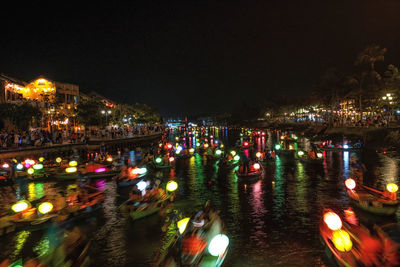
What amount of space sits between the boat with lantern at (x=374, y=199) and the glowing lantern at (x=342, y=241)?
20.0ft

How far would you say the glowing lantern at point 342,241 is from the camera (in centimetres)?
1028

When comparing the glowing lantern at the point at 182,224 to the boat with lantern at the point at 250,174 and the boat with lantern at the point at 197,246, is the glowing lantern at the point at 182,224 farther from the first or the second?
the boat with lantern at the point at 250,174

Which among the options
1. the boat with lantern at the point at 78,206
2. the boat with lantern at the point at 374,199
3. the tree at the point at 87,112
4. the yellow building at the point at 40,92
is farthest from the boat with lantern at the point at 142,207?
the tree at the point at 87,112

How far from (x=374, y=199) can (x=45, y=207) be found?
16.2m

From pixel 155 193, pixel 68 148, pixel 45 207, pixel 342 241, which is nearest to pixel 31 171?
pixel 45 207

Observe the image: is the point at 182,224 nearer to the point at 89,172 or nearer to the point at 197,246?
the point at 197,246

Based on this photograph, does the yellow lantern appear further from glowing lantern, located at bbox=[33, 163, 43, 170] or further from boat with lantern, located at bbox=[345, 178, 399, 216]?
boat with lantern, located at bbox=[345, 178, 399, 216]

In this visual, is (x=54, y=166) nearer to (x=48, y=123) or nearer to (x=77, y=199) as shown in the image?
(x=77, y=199)

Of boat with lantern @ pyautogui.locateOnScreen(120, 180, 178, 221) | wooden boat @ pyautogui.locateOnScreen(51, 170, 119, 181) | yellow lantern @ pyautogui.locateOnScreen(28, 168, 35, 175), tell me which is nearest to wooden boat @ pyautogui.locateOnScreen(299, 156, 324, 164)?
wooden boat @ pyautogui.locateOnScreen(51, 170, 119, 181)

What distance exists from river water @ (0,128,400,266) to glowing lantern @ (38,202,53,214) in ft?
3.22

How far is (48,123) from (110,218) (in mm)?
50754

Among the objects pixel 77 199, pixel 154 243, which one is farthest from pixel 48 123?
pixel 154 243

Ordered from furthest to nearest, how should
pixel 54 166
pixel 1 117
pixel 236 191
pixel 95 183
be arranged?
1. pixel 1 117
2. pixel 54 166
3. pixel 95 183
4. pixel 236 191

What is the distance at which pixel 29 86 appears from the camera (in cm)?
6131
